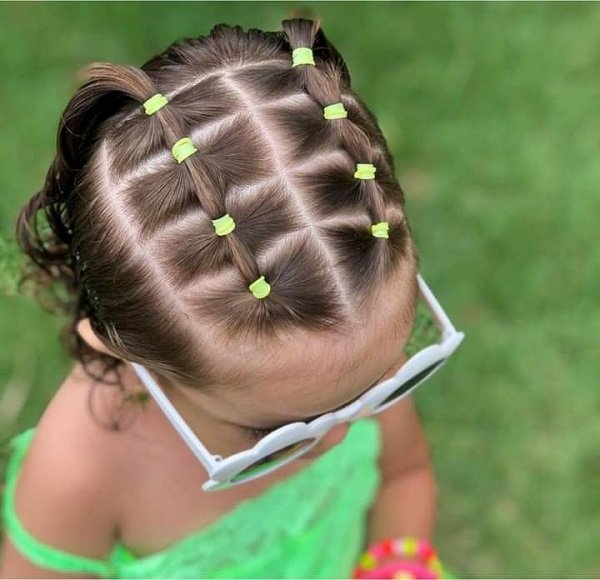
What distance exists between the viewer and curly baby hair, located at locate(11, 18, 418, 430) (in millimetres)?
834

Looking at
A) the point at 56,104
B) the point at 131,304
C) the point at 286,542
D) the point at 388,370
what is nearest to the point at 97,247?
the point at 131,304

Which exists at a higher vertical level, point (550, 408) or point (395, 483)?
point (395, 483)

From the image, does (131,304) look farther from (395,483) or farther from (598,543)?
(598,543)

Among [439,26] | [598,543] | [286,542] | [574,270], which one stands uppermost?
[439,26]

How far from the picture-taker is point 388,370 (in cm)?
103

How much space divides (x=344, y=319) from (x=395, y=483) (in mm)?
756

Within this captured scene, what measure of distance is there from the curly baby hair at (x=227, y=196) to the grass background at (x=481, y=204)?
0.94 meters

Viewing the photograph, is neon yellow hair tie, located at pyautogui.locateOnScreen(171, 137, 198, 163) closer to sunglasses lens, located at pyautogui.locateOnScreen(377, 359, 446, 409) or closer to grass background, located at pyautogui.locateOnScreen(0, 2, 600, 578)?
sunglasses lens, located at pyautogui.locateOnScreen(377, 359, 446, 409)

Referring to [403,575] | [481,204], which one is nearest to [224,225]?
[403,575]

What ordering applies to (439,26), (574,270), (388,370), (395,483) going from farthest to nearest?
(439,26)
(574,270)
(395,483)
(388,370)

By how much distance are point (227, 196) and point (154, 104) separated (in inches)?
4.6

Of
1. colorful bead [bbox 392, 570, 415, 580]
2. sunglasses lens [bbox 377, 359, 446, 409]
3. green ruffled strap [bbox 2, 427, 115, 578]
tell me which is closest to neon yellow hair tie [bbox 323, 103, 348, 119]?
sunglasses lens [bbox 377, 359, 446, 409]

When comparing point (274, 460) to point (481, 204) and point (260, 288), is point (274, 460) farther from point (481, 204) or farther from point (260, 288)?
point (481, 204)

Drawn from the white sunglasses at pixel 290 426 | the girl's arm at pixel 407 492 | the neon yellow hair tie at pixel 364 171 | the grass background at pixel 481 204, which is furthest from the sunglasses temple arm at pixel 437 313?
the grass background at pixel 481 204
